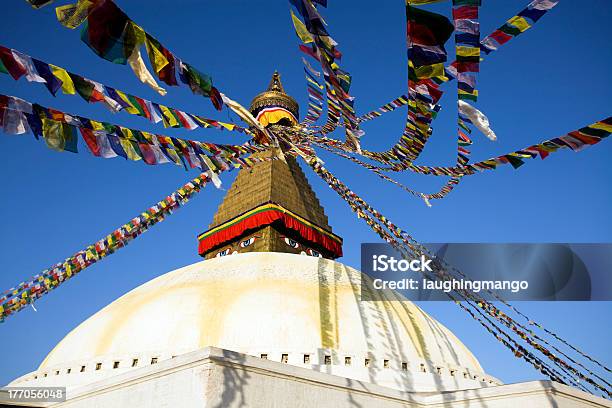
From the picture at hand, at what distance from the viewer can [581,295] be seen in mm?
11070

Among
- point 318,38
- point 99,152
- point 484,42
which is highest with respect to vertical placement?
point 484,42

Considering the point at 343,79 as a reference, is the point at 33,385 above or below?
below

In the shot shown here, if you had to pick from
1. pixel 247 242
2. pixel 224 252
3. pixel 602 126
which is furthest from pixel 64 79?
pixel 224 252

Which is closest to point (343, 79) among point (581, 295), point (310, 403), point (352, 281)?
point (310, 403)

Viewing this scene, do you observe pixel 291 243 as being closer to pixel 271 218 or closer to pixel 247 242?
pixel 271 218

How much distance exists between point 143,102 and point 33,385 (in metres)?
7.43

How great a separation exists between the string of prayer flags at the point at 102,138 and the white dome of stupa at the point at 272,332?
3.18m

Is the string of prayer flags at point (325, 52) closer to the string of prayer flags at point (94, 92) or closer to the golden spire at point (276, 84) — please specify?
the string of prayer flags at point (94, 92)

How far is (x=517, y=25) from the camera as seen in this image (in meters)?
5.07

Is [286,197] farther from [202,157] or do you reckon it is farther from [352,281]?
[202,157]

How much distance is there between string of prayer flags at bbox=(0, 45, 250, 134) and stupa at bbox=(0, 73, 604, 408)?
318cm

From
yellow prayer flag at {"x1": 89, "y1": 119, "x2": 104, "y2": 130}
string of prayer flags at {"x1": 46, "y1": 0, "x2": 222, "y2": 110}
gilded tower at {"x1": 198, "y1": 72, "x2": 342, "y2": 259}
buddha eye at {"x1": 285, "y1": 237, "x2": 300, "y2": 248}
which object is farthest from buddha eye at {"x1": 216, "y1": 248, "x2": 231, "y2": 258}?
string of prayer flags at {"x1": 46, "y1": 0, "x2": 222, "y2": 110}

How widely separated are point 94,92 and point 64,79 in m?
0.39

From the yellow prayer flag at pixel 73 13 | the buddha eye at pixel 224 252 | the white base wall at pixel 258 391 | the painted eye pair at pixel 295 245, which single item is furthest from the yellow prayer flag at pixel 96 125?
the buddha eye at pixel 224 252
